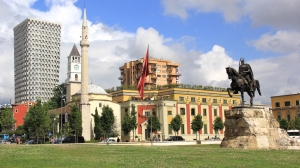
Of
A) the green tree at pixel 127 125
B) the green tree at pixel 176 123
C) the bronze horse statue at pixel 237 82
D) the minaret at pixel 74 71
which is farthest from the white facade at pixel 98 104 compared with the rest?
the bronze horse statue at pixel 237 82

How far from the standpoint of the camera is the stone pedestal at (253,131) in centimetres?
2856

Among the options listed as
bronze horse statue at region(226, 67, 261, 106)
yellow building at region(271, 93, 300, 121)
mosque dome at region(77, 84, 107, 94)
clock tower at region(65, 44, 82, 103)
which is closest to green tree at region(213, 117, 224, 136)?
yellow building at region(271, 93, 300, 121)

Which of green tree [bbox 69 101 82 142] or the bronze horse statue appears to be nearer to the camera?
the bronze horse statue

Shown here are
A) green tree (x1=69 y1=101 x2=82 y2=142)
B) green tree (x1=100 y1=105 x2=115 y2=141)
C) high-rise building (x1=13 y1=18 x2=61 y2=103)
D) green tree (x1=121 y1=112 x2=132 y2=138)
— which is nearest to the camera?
green tree (x1=69 y1=101 x2=82 y2=142)

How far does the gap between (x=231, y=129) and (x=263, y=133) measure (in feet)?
8.43

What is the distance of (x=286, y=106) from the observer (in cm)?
9994

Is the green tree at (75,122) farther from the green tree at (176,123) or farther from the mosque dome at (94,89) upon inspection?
the green tree at (176,123)

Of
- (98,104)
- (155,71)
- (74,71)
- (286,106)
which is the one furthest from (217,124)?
(74,71)

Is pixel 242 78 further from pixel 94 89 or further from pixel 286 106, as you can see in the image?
pixel 286 106

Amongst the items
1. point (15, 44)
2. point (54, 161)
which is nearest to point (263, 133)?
point (54, 161)

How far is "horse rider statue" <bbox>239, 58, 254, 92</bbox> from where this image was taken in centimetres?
3152

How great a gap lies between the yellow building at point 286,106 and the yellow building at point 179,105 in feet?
44.1

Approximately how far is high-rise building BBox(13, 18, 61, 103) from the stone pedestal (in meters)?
160

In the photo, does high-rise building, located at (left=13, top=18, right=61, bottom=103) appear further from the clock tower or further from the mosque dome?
the mosque dome
